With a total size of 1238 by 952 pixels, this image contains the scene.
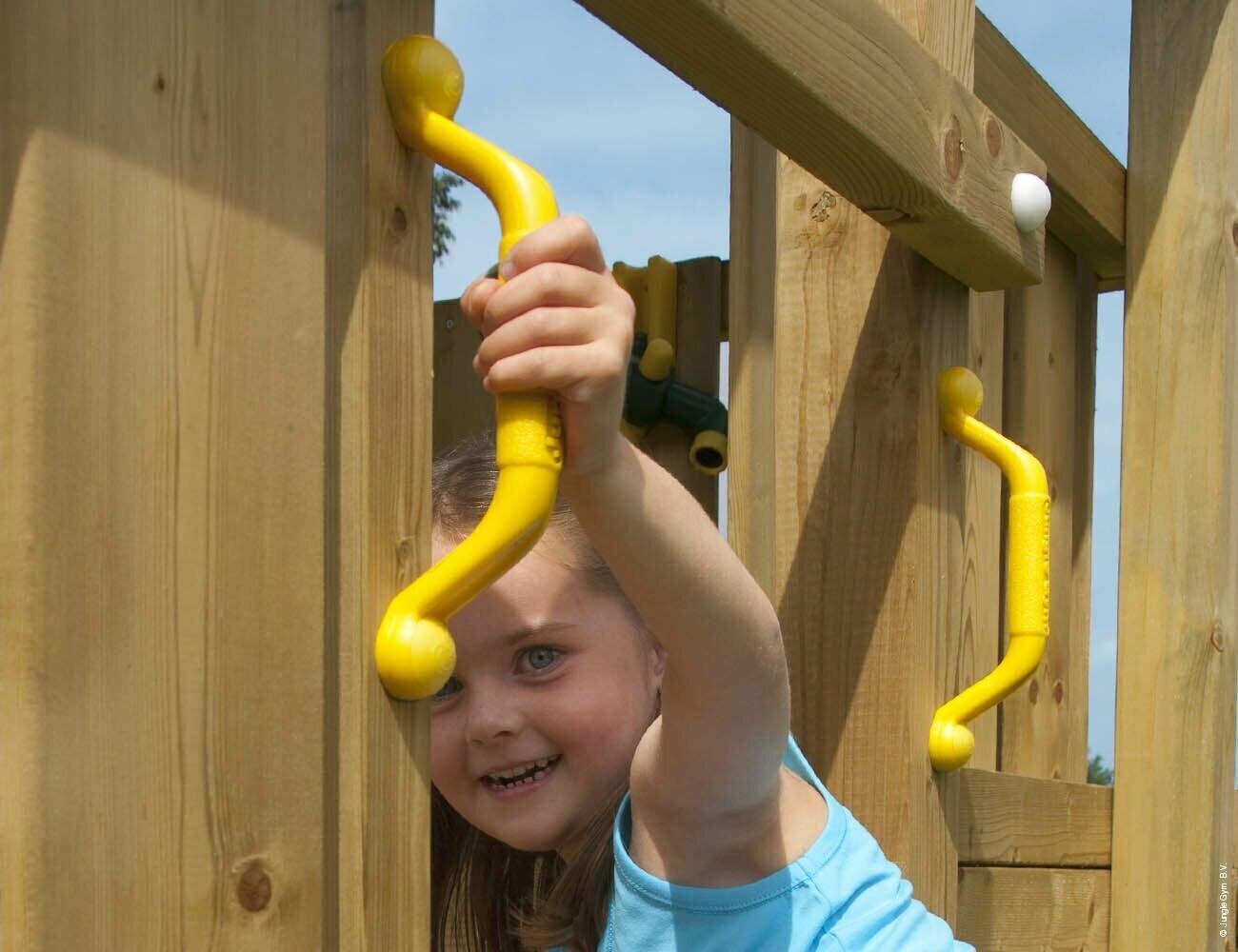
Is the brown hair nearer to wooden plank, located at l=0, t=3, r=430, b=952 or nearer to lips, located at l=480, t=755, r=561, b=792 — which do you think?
lips, located at l=480, t=755, r=561, b=792

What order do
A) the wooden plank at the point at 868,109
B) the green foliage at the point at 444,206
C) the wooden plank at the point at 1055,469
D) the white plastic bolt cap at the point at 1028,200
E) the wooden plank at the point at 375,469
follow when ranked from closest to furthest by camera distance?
1. the wooden plank at the point at 375,469
2. the wooden plank at the point at 868,109
3. the white plastic bolt cap at the point at 1028,200
4. the wooden plank at the point at 1055,469
5. the green foliage at the point at 444,206

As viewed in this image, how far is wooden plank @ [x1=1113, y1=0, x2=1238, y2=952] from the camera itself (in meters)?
2.42

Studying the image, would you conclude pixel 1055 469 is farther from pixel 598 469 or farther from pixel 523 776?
pixel 598 469

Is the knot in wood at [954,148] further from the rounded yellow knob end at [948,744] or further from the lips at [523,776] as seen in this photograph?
the lips at [523,776]

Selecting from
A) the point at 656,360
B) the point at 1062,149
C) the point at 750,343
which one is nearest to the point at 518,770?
the point at 750,343

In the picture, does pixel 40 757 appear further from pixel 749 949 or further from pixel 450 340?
pixel 450 340

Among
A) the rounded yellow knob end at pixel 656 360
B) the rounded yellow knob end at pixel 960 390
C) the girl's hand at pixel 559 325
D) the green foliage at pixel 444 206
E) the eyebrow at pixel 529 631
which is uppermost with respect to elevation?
the green foliage at pixel 444 206

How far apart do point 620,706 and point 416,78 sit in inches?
33.4

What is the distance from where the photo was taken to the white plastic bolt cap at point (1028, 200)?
1715 millimetres

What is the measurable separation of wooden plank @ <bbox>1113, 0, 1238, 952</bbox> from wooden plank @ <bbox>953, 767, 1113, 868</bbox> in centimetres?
6

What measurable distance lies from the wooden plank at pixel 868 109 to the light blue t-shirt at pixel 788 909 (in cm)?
60

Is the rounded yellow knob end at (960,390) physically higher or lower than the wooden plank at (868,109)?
lower

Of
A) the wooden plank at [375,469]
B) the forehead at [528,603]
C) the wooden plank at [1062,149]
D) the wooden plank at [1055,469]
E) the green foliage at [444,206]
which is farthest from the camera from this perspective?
the green foliage at [444,206]

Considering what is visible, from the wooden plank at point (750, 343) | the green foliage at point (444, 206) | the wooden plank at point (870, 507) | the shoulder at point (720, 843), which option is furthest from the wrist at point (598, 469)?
the green foliage at point (444, 206)
